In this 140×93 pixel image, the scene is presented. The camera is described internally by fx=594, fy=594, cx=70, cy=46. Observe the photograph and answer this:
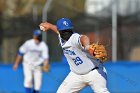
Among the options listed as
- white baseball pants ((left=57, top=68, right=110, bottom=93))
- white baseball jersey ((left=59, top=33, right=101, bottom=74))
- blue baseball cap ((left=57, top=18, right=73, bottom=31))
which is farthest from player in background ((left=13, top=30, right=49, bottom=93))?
blue baseball cap ((left=57, top=18, right=73, bottom=31))

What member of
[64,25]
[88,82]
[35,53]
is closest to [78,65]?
[88,82]

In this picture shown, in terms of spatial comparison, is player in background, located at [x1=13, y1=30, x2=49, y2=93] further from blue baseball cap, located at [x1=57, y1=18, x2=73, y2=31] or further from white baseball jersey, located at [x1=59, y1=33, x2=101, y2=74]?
blue baseball cap, located at [x1=57, y1=18, x2=73, y2=31]

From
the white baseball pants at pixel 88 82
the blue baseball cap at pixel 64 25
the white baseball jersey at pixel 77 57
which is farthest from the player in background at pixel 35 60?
the blue baseball cap at pixel 64 25

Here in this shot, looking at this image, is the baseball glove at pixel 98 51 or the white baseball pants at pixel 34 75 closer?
the baseball glove at pixel 98 51

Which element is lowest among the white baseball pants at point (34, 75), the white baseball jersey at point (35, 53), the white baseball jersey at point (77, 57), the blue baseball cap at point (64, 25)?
the white baseball pants at point (34, 75)

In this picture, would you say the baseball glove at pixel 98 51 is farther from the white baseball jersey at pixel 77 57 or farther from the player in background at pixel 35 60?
the player in background at pixel 35 60

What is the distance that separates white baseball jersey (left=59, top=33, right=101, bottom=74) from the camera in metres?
9.91

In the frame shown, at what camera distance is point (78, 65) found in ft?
33.2

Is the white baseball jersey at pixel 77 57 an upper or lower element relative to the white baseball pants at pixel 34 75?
upper

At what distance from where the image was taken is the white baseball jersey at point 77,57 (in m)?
9.91

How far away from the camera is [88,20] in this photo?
2084 centimetres

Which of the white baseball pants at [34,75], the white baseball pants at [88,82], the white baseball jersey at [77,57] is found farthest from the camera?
the white baseball pants at [34,75]

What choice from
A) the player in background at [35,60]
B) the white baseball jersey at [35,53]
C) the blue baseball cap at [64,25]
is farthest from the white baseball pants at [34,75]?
the blue baseball cap at [64,25]

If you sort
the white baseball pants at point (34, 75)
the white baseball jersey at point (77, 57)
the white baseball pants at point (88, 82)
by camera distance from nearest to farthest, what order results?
the white baseball jersey at point (77, 57) → the white baseball pants at point (88, 82) → the white baseball pants at point (34, 75)
